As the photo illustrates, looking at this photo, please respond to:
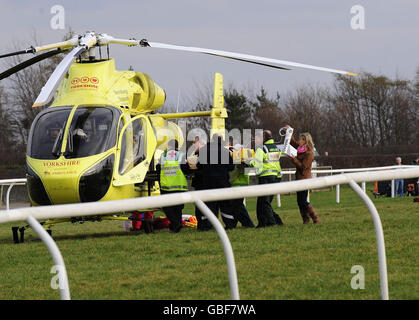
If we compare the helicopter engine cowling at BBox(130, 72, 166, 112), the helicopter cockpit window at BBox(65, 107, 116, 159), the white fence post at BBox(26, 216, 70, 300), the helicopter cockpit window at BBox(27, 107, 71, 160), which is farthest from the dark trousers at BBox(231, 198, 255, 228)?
the white fence post at BBox(26, 216, 70, 300)

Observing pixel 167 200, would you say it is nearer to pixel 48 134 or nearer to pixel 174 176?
pixel 174 176

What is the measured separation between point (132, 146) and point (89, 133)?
3.17ft

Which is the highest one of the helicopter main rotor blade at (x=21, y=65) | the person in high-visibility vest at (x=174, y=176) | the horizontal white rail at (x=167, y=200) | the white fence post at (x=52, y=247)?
the helicopter main rotor blade at (x=21, y=65)

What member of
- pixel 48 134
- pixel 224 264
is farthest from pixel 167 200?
pixel 48 134

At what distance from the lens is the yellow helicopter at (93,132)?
Result: 42.5ft

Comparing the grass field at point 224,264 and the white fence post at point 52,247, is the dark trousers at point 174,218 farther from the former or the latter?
the white fence post at point 52,247

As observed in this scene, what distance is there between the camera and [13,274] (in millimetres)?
8938

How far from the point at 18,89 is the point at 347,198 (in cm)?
2914

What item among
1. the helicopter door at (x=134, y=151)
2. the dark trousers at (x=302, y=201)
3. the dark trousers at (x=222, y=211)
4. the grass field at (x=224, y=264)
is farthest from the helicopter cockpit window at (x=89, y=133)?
the dark trousers at (x=302, y=201)

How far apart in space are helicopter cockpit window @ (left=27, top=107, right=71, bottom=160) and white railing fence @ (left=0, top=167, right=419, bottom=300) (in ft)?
28.0

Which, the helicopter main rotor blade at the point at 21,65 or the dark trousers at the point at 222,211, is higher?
the helicopter main rotor blade at the point at 21,65

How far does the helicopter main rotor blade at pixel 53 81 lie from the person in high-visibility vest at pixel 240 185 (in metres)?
3.69
